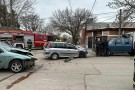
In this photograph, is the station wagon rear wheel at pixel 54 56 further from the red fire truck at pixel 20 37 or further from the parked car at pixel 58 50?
the red fire truck at pixel 20 37

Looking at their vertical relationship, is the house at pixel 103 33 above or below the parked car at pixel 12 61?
above

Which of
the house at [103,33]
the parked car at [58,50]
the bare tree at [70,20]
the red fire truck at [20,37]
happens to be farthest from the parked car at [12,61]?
the bare tree at [70,20]

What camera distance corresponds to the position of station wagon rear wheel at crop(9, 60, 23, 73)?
1077 cm

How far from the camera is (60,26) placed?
51.8 m

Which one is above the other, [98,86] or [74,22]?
[74,22]

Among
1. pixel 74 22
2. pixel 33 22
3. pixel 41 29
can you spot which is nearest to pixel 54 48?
pixel 74 22

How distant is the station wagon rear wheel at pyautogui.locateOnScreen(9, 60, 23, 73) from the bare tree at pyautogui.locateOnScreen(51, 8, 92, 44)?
133 ft

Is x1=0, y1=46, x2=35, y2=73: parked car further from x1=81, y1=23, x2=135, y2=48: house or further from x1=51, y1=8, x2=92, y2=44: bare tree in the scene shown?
x1=51, y1=8, x2=92, y2=44: bare tree

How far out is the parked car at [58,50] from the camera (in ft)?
59.9

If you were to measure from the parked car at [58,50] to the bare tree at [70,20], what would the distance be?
32.0m

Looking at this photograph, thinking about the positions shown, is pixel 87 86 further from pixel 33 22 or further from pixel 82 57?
pixel 33 22

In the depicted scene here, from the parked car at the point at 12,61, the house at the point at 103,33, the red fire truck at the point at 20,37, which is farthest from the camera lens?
the house at the point at 103,33

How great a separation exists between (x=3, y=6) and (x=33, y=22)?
2904 cm

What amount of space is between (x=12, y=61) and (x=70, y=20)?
1612 inches
